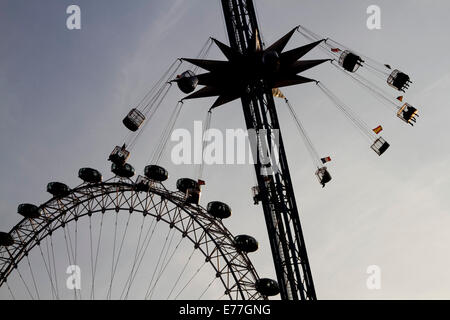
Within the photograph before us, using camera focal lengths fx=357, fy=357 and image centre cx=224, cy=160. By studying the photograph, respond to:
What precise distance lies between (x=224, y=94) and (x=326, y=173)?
6.42 m

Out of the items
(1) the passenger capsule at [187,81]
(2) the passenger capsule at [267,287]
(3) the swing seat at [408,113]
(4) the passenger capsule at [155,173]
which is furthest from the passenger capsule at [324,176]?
(4) the passenger capsule at [155,173]

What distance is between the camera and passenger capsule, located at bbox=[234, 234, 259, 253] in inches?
862

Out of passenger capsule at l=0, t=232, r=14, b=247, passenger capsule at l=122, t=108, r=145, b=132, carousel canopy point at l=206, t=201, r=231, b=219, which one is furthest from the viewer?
→ passenger capsule at l=0, t=232, r=14, b=247

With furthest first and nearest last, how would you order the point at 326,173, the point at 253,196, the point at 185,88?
the point at 253,196 < the point at 326,173 < the point at 185,88

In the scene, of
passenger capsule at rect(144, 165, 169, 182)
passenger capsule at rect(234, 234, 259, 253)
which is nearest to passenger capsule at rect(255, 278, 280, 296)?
passenger capsule at rect(234, 234, 259, 253)

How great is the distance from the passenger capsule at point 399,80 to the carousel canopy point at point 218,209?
37.7ft

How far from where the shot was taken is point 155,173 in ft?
73.7

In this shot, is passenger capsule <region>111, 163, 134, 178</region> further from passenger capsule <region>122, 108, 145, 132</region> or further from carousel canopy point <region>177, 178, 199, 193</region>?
passenger capsule <region>122, 108, 145, 132</region>

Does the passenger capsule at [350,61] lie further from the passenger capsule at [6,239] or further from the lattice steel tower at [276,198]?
the passenger capsule at [6,239]

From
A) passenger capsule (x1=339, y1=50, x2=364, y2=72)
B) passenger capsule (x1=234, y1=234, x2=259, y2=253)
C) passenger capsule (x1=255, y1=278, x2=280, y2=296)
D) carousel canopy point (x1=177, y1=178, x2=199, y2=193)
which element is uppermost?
passenger capsule (x1=339, y1=50, x2=364, y2=72)

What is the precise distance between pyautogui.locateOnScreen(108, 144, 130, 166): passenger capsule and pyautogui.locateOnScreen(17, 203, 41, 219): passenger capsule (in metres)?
10.6

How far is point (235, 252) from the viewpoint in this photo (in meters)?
23.2
